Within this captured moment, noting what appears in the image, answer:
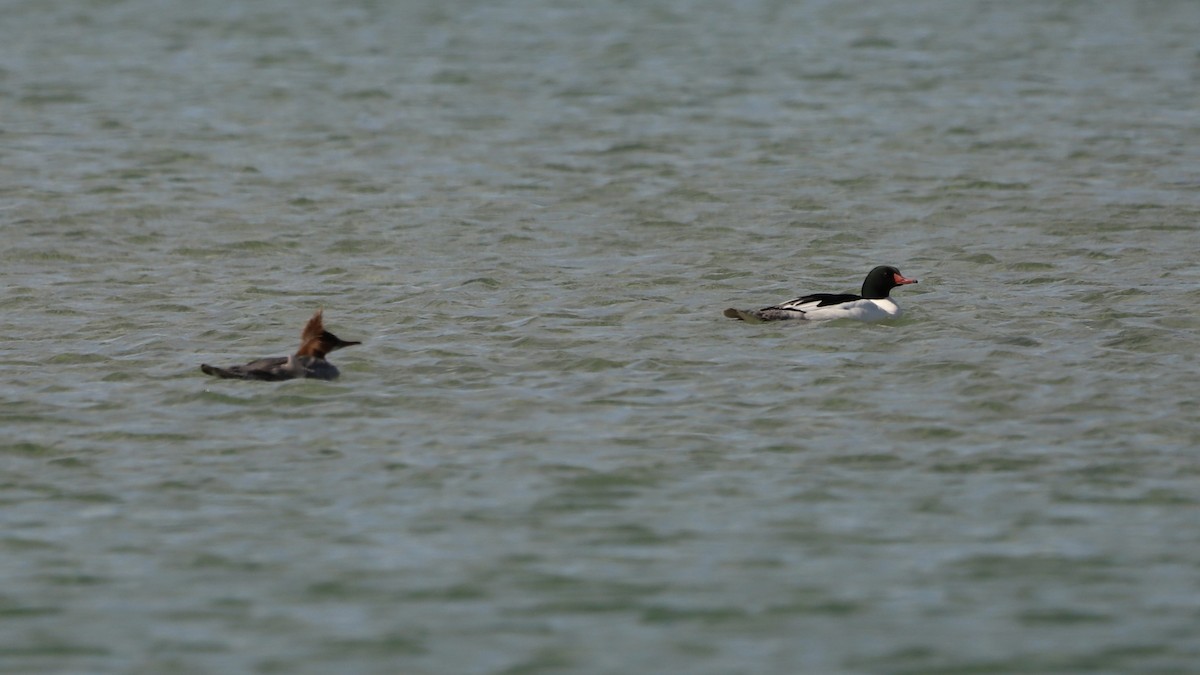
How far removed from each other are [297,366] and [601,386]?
223cm

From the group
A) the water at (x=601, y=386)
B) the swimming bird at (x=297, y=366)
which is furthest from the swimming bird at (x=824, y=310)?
the swimming bird at (x=297, y=366)

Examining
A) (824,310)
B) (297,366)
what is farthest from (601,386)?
(824,310)

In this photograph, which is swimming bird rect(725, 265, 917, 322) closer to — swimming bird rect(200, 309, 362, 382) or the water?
the water

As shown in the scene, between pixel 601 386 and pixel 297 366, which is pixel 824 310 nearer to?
pixel 601 386

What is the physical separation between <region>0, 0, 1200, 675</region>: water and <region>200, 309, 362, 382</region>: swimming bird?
17 centimetres

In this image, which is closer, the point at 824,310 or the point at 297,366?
the point at 297,366

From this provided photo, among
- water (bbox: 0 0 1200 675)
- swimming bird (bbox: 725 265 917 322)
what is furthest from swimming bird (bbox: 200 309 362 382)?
swimming bird (bbox: 725 265 917 322)

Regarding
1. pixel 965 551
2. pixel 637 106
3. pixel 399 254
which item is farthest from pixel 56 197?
pixel 965 551

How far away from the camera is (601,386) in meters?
14.6

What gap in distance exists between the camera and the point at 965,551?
1080 cm

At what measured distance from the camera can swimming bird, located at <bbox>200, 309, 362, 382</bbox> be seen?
47.5ft

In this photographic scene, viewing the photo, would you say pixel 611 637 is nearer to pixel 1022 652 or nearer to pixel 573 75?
pixel 1022 652

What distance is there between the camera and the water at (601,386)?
9.95 m

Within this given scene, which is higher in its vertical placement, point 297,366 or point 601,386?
point 297,366
